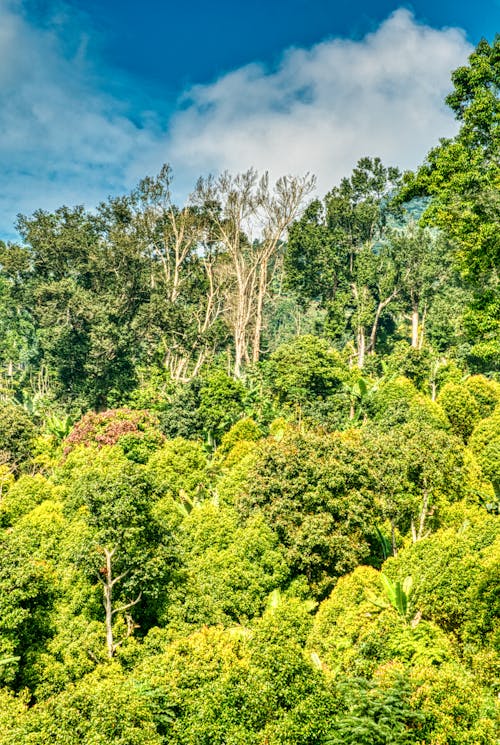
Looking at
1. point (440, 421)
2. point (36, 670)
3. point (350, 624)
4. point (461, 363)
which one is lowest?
point (36, 670)

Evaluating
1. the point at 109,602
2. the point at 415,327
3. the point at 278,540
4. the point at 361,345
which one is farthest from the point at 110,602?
the point at 415,327

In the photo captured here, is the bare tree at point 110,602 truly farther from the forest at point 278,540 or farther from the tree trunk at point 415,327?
the tree trunk at point 415,327

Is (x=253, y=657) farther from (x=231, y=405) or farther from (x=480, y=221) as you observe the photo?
(x=231, y=405)

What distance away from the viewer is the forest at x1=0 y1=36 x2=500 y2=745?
26.6ft

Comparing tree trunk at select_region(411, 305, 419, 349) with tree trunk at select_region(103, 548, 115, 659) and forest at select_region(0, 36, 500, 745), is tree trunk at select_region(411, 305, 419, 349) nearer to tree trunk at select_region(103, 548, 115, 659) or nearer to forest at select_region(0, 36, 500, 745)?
forest at select_region(0, 36, 500, 745)

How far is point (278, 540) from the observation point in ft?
49.4

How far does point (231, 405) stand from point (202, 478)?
6.67 meters

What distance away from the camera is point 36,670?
1155cm

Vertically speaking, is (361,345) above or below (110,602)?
above

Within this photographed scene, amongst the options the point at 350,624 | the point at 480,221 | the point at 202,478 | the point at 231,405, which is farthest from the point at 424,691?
the point at 231,405

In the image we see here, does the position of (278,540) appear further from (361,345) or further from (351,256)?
(351,256)

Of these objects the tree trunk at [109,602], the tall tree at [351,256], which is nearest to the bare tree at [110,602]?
the tree trunk at [109,602]

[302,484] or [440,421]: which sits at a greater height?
[440,421]

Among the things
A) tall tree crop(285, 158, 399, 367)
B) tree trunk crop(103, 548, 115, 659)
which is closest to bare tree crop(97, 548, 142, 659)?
tree trunk crop(103, 548, 115, 659)
